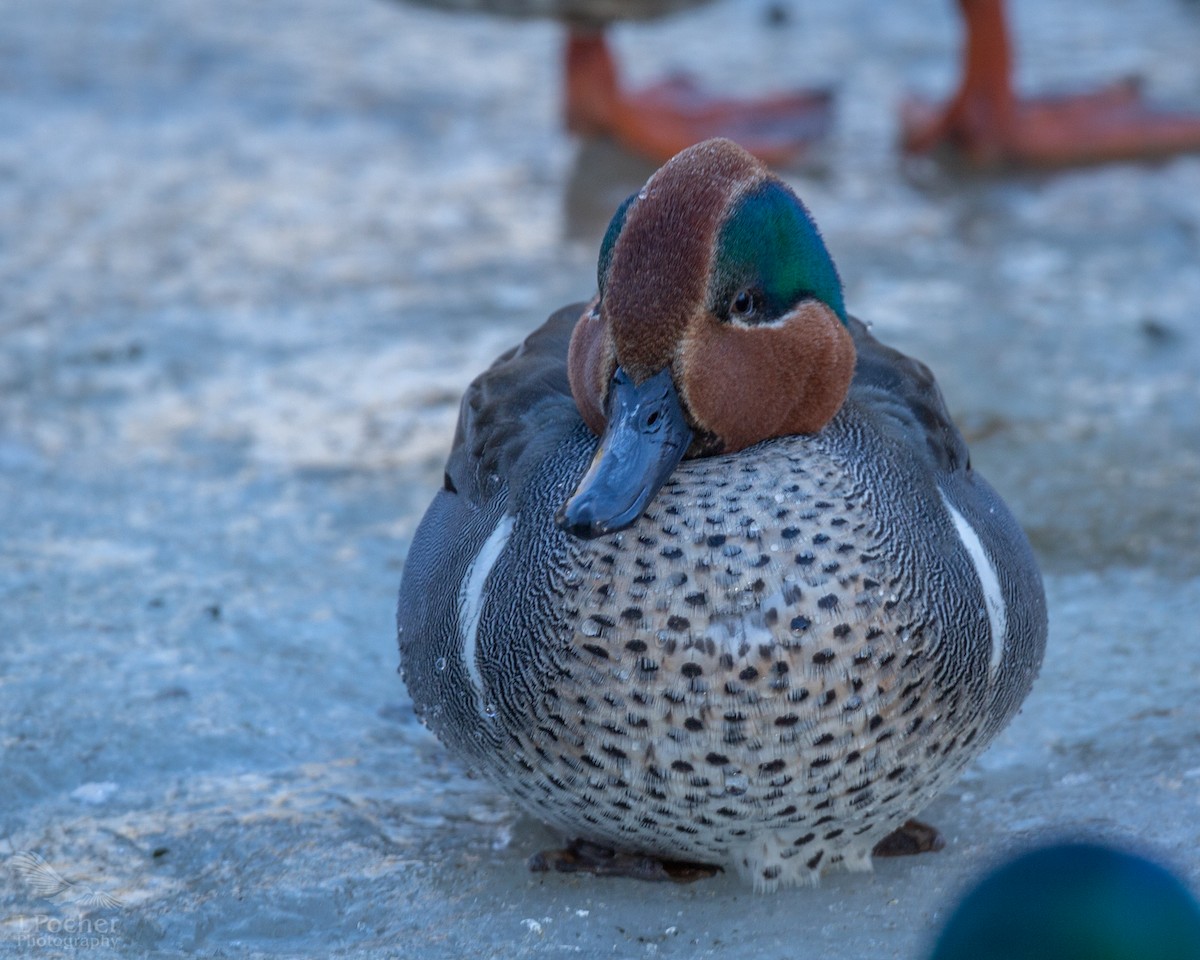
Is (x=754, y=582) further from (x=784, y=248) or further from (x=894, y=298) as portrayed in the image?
(x=894, y=298)

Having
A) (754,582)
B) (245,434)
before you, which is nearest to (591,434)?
(754,582)

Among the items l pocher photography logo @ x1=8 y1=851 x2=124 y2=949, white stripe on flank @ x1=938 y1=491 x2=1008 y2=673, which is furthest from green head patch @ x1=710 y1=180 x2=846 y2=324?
l pocher photography logo @ x1=8 y1=851 x2=124 y2=949

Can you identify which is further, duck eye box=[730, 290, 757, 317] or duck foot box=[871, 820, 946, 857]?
duck foot box=[871, 820, 946, 857]

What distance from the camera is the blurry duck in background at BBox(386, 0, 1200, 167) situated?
614cm

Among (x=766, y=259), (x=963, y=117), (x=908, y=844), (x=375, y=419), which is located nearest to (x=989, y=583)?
(x=908, y=844)

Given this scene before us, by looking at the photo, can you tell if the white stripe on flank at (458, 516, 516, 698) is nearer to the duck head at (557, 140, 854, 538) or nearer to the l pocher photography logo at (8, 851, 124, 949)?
the duck head at (557, 140, 854, 538)

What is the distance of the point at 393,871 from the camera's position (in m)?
2.64

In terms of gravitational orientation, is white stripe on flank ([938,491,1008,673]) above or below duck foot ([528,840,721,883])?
above

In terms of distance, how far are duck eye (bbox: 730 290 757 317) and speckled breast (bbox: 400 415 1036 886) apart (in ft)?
0.66

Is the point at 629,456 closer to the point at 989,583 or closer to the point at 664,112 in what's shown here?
the point at 989,583

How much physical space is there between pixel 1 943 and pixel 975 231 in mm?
4216

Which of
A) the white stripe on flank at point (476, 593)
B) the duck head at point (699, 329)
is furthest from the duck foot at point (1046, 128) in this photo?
the white stripe on flank at point (476, 593)

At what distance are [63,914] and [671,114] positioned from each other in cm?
454

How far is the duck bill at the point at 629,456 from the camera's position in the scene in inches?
84.6
